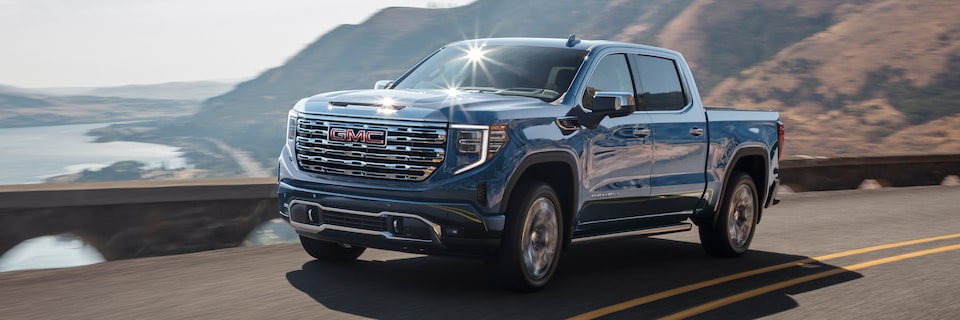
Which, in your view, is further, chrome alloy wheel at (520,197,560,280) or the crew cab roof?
the crew cab roof

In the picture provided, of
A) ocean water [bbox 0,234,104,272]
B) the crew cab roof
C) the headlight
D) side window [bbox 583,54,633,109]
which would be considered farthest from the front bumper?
ocean water [bbox 0,234,104,272]

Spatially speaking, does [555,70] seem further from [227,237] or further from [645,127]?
[227,237]

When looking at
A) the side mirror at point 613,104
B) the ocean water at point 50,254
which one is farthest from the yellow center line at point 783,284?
the ocean water at point 50,254

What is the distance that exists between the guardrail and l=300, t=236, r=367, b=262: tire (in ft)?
5.02

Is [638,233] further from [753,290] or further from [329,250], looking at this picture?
[329,250]

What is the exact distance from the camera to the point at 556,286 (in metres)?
7.92

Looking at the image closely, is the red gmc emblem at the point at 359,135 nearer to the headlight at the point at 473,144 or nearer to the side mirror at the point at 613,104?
the headlight at the point at 473,144

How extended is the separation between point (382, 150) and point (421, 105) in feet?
1.23

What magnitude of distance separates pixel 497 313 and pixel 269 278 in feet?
6.50

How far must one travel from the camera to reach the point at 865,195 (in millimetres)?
18516

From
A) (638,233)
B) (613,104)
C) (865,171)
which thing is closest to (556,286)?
(638,233)

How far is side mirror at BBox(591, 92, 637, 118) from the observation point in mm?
7590

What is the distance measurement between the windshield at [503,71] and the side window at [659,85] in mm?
809

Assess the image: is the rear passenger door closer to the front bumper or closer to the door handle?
the door handle
